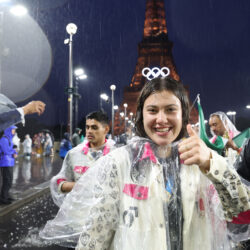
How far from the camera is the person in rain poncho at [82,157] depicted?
3230 mm

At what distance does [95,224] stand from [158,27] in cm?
6557

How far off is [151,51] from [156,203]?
54.5 meters

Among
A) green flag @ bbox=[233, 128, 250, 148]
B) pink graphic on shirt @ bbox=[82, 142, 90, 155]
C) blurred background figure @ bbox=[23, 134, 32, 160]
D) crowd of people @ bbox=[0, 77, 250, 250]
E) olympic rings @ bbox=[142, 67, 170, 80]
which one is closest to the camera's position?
crowd of people @ bbox=[0, 77, 250, 250]

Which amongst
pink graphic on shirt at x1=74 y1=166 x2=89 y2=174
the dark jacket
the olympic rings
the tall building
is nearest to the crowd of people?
the olympic rings

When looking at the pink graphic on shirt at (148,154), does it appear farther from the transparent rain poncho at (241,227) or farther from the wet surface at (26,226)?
the wet surface at (26,226)

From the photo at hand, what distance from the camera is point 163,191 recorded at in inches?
59.8

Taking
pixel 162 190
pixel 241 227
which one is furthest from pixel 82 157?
pixel 241 227

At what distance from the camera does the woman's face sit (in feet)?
5.36

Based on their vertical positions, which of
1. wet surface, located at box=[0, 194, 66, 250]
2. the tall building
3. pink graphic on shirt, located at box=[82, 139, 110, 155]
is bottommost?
wet surface, located at box=[0, 194, 66, 250]

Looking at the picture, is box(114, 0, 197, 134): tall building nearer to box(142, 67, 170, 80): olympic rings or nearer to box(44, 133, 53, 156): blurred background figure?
box(44, 133, 53, 156): blurred background figure

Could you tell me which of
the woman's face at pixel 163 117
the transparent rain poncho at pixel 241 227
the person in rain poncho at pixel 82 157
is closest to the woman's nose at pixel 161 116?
the woman's face at pixel 163 117

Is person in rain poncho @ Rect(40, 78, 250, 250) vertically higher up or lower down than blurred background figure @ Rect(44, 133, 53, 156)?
lower down

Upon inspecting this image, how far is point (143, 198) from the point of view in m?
1.51

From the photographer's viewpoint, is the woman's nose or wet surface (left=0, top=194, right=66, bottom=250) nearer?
the woman's nose
